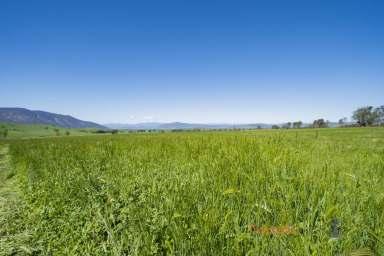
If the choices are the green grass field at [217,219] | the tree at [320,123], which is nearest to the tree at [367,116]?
the tree at [320,123]

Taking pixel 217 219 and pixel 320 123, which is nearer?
pixel 217 219

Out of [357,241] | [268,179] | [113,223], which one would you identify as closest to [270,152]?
[268,179]

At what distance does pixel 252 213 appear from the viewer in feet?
8.05

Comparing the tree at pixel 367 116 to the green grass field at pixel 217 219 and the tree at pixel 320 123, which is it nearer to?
the tree at pixel 320 123

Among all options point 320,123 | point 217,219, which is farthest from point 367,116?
point 217,219

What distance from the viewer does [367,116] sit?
121688 mm

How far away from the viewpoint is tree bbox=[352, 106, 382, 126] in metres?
120

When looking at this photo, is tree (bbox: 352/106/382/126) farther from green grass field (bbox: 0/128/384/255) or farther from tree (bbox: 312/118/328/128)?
green grass field (bbox: 0/128/384/255)

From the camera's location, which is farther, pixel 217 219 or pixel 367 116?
pixel 367 116

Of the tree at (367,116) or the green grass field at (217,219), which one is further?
the tree at (367,116)

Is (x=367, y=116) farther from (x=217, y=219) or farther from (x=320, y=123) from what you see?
(x=217, y=219)

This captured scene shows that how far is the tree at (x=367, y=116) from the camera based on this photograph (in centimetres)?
11981

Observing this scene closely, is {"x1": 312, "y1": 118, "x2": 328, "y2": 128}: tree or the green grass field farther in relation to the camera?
{"x1": 312, "y1": 118, "x2": 328, "y2": 128}: tree

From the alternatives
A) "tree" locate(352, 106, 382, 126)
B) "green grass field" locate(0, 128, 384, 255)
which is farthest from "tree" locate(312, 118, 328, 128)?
"green grass field" locate(0, 128, 384, 255)
